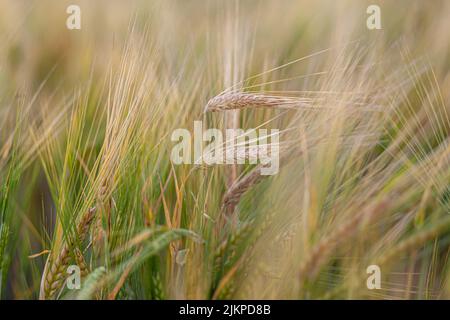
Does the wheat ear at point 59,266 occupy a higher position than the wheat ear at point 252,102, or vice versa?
the wheat ear at point 252,102

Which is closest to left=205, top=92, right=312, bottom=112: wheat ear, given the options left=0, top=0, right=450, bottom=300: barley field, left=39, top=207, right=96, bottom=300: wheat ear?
left=0, top=0, right=450, bottom=300: barley field

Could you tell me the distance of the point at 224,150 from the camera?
1.25 m

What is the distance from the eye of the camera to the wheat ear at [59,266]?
1.25 m

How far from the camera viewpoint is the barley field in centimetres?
119

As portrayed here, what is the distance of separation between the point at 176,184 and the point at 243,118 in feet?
0.69

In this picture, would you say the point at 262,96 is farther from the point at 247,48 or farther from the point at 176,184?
the point at 176,184

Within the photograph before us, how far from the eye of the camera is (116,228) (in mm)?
1241

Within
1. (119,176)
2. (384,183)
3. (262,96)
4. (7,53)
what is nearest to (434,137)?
(384,183)

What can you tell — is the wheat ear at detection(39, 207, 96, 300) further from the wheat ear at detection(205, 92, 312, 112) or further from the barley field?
the wheat ear at detection(205, 92, 312, 112)

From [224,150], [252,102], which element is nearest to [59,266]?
[224,150]

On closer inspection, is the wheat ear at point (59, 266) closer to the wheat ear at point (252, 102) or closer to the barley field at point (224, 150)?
the barley field at point (224, 150)

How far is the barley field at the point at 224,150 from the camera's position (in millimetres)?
1189

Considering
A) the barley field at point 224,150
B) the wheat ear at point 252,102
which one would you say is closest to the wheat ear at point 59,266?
the barley field at point 224,150

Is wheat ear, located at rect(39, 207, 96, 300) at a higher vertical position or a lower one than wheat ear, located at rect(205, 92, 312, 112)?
lower
